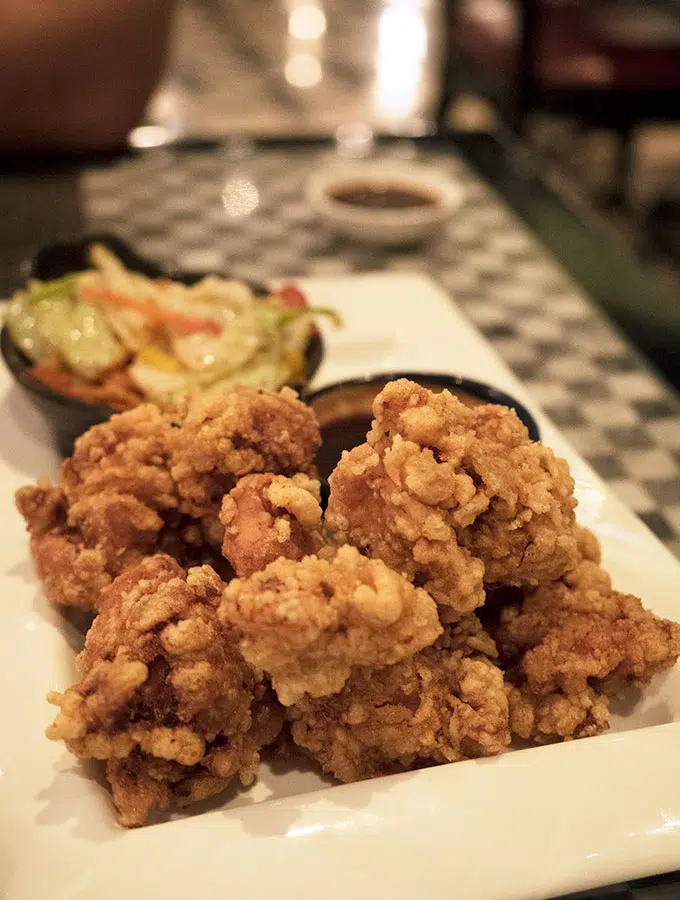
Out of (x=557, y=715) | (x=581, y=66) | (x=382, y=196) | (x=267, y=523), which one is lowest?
(x=557, y=715)

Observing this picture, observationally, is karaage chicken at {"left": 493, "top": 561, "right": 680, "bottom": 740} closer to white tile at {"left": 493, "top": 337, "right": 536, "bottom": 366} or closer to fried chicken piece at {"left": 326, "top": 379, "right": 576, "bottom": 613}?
fried chicken piece at {"left": 326, "top": 379, "right": 576, "bottom": 613}

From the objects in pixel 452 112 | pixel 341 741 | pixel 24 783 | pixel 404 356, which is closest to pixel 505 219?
pixel 404 356

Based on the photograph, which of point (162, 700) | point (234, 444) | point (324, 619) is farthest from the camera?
point (234, 444)

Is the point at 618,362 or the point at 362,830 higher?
the point at 362,830

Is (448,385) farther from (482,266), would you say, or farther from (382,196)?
(382,196)

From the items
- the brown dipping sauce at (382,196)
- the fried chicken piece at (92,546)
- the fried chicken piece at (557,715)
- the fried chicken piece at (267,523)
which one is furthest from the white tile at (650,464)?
the brown dipping sauce at (382,196)

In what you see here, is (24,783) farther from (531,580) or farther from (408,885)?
(531,580)

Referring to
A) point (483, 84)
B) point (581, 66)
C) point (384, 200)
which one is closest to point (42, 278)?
point (384, 200)
